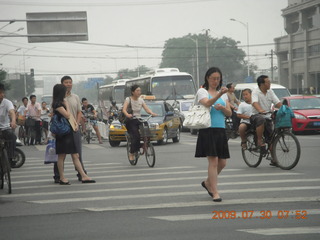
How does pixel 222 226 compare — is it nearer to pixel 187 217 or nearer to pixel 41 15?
pixel 187 217

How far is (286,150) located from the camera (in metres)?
11.7

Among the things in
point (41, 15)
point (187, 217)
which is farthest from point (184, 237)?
point (41, 15)

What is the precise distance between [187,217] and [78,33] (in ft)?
88.1

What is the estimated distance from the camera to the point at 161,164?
45.9ft

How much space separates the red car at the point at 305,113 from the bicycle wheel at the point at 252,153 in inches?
440

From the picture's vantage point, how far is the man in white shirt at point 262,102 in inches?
468

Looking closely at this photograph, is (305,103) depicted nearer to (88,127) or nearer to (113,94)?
(88,127)

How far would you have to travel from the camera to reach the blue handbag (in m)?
10.6

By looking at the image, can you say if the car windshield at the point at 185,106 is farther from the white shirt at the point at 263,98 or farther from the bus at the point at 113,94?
the white shirt at the point at 263,98

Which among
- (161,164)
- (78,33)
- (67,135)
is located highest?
(78,33)

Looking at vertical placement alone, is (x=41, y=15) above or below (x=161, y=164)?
above

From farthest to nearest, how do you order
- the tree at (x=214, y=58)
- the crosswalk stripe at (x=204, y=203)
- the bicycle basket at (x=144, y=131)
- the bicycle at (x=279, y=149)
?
1. the tree at (x=214, y=58)
2. the bicycle basket at (x=144, y=131)
3. the bicycle at (x=279, y=149)
4. the crosswalk stripe at (x=204, y=203)

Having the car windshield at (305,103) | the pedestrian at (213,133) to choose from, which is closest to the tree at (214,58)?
the car windshield at (305,103)
